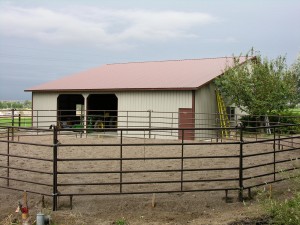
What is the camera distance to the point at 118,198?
7.02 metres

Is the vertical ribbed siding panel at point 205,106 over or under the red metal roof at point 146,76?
under

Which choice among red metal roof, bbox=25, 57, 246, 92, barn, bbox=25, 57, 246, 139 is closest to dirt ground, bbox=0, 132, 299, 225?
barn, bbox=25, 57, 246, 139

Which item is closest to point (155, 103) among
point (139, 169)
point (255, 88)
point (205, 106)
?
point (205, 106)

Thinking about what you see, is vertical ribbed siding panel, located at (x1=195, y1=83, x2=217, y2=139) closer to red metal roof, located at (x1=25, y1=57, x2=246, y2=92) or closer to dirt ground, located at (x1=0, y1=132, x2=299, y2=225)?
red metal roof, located at (x1=25, y1=57, x2=246, y2=92)

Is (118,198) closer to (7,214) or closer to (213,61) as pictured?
(7,214)

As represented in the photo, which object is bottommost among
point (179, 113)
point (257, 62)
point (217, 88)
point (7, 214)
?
point (7, 214)

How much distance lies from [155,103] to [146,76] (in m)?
3.68

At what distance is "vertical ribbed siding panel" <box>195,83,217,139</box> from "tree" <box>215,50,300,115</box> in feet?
2.81

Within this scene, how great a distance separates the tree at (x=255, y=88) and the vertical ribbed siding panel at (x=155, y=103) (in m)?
2.99

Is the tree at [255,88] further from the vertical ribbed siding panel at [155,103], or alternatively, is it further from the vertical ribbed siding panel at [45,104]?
the vertical ribbed siding panel at [45,104]

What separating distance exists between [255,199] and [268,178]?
63.0 inches

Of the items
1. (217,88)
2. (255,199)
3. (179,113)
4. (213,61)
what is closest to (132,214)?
(255,199)

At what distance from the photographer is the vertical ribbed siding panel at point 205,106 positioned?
18.3m

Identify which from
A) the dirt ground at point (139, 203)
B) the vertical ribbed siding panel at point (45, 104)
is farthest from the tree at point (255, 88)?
the dirt ground at point (139, 203)
